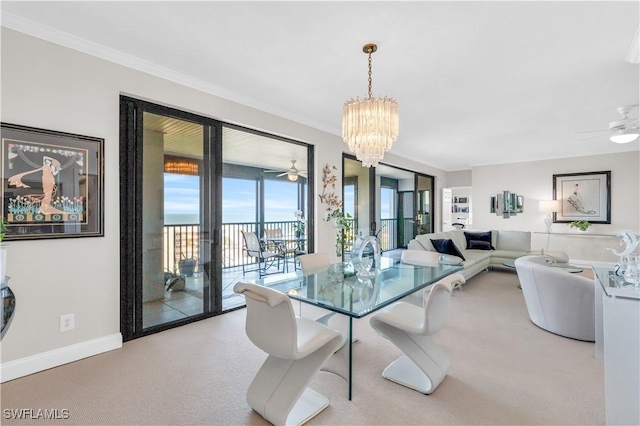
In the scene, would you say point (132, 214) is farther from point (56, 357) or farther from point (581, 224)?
point (581, 224)

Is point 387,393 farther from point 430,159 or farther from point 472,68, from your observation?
point 430,159

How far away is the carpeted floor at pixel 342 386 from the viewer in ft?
5.82

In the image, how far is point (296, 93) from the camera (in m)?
3.42

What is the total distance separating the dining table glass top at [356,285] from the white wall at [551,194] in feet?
19.2

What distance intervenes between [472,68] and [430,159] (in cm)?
479

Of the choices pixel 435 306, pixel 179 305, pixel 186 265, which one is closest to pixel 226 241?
pixel 186 265

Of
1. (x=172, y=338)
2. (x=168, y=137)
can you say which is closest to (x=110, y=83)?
(x=168, y=137)

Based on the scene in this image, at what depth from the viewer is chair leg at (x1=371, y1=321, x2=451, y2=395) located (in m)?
2.04

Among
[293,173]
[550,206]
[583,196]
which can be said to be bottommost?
[550,206]

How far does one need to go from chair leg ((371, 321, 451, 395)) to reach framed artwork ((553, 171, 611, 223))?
6.80m

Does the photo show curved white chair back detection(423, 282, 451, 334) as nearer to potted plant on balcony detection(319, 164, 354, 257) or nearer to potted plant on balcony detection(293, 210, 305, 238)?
potted plant on balcony detection(319, 164, 354, 257)

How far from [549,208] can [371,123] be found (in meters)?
6.57

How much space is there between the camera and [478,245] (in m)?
6.12

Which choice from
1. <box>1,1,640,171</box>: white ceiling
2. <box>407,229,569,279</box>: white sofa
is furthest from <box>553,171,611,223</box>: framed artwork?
<box>1,1,640,171</box>: white ceiling
